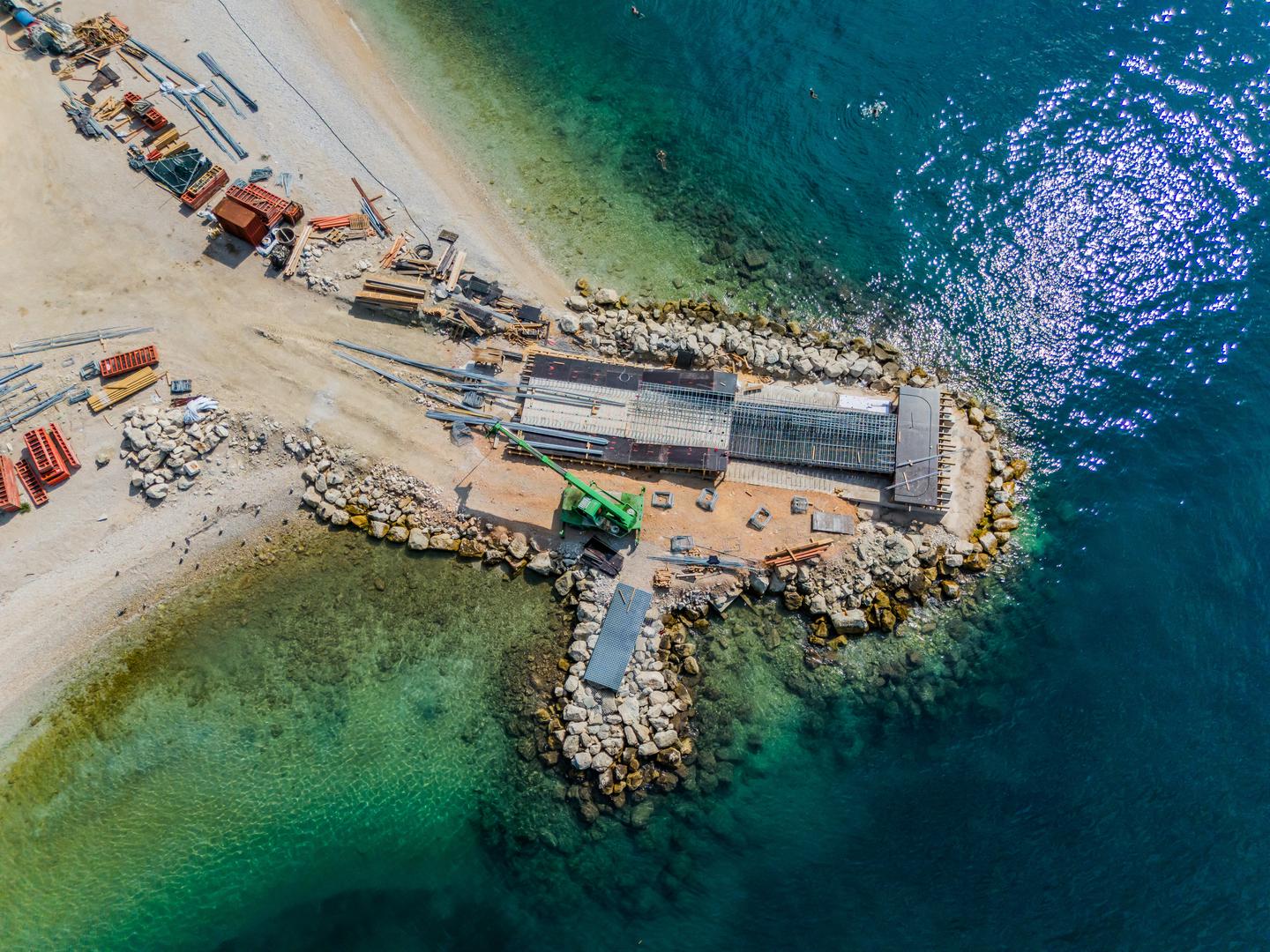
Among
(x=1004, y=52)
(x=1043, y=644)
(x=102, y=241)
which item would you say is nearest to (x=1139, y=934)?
(x=1043, y=644)

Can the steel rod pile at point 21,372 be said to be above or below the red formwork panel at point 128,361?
below

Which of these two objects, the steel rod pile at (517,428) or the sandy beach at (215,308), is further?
the steel rod pile at (517,428)

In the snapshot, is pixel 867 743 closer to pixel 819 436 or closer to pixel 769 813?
pixel 769 813

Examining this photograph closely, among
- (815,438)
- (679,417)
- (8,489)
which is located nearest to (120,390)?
(8,489)

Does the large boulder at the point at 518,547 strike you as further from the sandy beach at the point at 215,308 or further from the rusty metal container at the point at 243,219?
the rusty metal container at the point at 243,219

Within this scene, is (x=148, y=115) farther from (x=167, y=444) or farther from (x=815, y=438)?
(x=815, y=438)

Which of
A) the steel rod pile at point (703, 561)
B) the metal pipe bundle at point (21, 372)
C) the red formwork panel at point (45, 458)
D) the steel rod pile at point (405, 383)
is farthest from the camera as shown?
the steel rod pile at point (405, 383)

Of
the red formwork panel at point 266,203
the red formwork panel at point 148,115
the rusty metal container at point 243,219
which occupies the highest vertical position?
the red formwork panel at point 148,115

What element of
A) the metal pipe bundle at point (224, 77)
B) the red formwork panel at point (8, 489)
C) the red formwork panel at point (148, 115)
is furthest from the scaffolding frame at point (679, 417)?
the red formwork panel at point (148, 115)
